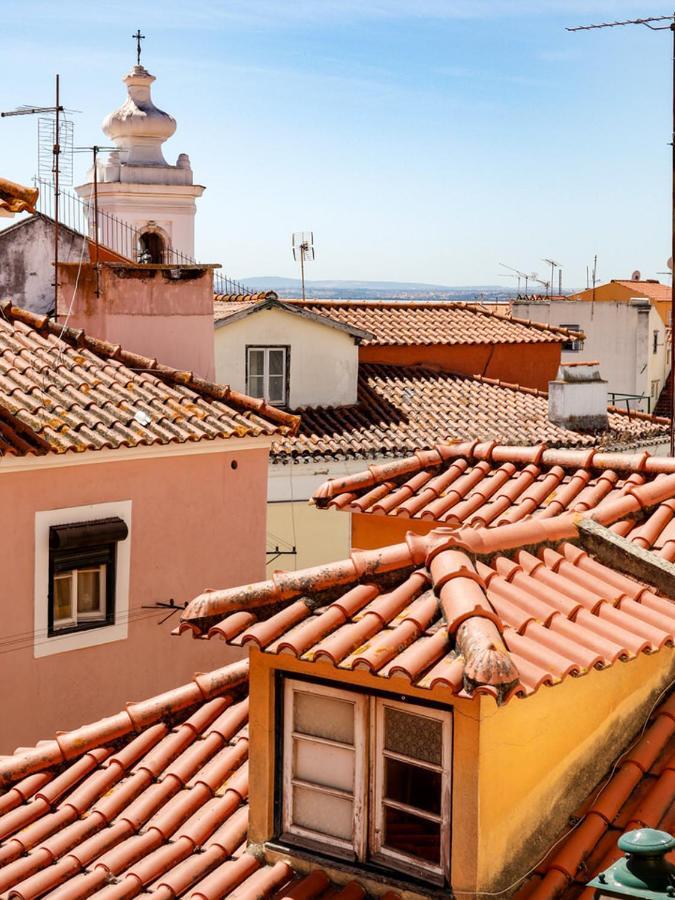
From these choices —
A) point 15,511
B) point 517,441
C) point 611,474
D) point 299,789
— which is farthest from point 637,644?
point 517,441

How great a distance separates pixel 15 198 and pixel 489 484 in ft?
15.8

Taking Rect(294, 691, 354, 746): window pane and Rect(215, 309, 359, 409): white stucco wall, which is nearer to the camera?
Rect(294, 691, 354, 746): window pane

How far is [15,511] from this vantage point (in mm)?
11484

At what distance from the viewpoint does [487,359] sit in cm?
2761

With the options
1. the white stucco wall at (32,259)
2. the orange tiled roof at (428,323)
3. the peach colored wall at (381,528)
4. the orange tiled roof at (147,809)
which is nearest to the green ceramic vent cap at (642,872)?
the orange tiled roof at (147,809)

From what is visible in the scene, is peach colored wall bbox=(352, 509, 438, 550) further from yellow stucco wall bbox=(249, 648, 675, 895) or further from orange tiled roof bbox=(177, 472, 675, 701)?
yellow stucco wall bbox=(249, 648, 675, 895)

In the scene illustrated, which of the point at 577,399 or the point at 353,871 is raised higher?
the point at 577,399

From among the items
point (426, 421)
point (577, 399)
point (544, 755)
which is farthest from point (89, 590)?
point (577, 399)

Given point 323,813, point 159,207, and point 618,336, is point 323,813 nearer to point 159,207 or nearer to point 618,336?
point 159,207

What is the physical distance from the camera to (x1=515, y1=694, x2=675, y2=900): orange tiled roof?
5.57 meters

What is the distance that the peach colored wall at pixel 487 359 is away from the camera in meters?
26.5

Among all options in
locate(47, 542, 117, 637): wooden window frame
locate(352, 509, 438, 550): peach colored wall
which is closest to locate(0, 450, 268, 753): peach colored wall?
locate(47, 542, 117, 637): wooden window frame

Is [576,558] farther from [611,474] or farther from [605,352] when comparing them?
[605,352]

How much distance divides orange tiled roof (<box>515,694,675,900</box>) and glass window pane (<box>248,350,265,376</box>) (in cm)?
1805
